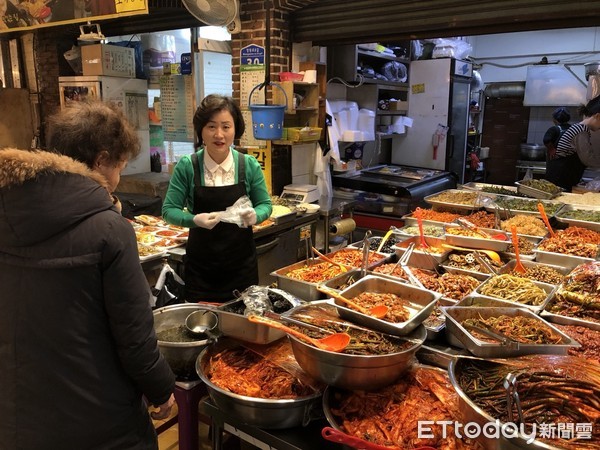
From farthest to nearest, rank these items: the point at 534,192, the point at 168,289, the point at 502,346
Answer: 1. the point at 534,192
2. the point at 168,289
3. the point at 502,346

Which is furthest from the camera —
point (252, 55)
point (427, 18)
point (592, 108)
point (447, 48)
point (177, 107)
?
point (447, 48)

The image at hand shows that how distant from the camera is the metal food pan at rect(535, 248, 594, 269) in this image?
293 cm

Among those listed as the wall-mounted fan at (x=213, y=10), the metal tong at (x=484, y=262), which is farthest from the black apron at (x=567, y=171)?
the wall-mounted fan at (x=213, y=10)

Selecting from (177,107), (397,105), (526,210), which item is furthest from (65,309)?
(397,105)

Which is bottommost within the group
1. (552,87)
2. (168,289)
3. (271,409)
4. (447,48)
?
(168,289)

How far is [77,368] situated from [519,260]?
2519 millimetres

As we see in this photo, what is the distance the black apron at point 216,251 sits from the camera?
326 centimetres

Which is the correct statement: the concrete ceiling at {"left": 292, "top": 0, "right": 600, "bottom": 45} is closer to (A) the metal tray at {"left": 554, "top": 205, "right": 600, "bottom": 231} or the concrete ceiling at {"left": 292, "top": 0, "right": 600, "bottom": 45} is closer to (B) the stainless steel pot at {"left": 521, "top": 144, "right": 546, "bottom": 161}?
(A) the metal tray at {"left": 554, "top": 205, "right": 600, "bottom": 231}

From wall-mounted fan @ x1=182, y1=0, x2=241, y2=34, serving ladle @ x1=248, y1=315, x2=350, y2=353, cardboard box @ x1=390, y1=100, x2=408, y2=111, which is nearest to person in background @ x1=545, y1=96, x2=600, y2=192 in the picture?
cardboard box @ x1=390, y1=100, x2=408, y2=111

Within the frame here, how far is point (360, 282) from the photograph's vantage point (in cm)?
227

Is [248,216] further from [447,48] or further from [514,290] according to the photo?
[447,48]

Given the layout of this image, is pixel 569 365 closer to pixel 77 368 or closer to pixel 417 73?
pixel 77 368

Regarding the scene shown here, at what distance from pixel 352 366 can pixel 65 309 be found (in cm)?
97

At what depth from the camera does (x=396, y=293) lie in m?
2.26
